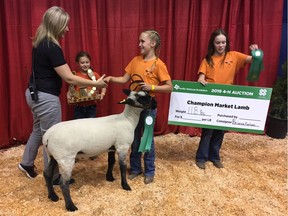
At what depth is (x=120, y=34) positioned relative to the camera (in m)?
3.94

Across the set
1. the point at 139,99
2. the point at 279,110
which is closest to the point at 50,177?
the point at 139,99

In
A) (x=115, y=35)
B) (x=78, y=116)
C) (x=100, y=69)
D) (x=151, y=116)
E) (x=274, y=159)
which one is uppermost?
(x=115, y=35)

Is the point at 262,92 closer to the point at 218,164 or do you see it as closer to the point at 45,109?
the point at 218,164

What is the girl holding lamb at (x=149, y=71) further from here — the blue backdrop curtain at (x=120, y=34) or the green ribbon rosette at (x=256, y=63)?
the blue backdrop curtain at (x=120, y=34)

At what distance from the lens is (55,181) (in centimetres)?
293

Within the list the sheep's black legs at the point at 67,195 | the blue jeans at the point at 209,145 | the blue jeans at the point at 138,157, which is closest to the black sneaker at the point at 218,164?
the blue jeans at the point at 209,145

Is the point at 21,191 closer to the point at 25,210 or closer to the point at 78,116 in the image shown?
the point at 25,210

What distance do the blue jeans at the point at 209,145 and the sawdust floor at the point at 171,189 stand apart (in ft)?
0.37

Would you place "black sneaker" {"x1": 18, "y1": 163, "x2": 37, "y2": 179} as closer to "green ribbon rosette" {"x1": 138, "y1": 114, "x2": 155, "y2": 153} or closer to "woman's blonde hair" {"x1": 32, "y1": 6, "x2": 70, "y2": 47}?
"green ribbon rosette" {"x1": 138, "y1": 114, "x2": 155, "y2": 153}

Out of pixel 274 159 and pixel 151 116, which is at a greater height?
pixel 151 116

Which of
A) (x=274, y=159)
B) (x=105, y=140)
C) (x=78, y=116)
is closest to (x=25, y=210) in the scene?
(x=105, y=140)

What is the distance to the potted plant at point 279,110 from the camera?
165 inches

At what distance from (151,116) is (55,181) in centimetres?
124

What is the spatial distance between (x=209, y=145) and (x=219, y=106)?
23.2 inches
